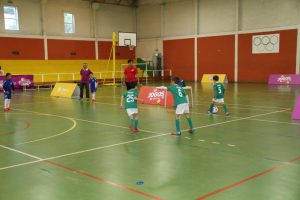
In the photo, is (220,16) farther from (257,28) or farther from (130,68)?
(130,68)

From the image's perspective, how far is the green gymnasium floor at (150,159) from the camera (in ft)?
17.2

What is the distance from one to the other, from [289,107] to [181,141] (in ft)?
25.5

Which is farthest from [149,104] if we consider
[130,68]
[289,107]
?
[289,107]

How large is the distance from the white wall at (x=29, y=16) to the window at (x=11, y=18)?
333 mm

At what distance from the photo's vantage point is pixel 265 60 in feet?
102

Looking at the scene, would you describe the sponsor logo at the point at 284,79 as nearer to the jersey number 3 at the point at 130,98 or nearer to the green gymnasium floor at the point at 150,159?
the green gymnasium floor at the point at 150,159

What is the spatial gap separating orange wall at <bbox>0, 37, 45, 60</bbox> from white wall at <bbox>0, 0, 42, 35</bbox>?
0.76m

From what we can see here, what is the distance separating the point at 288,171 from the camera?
610 cm

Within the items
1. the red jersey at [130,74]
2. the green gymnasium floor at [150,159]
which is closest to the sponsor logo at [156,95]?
the red jersey at [130,74]

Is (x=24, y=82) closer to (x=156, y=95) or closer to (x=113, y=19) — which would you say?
(x=113, y=19)

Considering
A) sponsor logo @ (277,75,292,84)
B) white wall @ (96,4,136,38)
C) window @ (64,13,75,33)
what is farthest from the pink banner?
white wall @ (96,4,136,38)

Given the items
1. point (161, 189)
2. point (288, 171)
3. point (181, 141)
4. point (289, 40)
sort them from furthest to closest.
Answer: point (289, 40), point (181, 141), point (288, 171), point (161, 189)

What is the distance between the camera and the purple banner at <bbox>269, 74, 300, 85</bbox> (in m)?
28.5

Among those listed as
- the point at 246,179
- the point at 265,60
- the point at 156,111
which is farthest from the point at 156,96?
the point at 265,60
